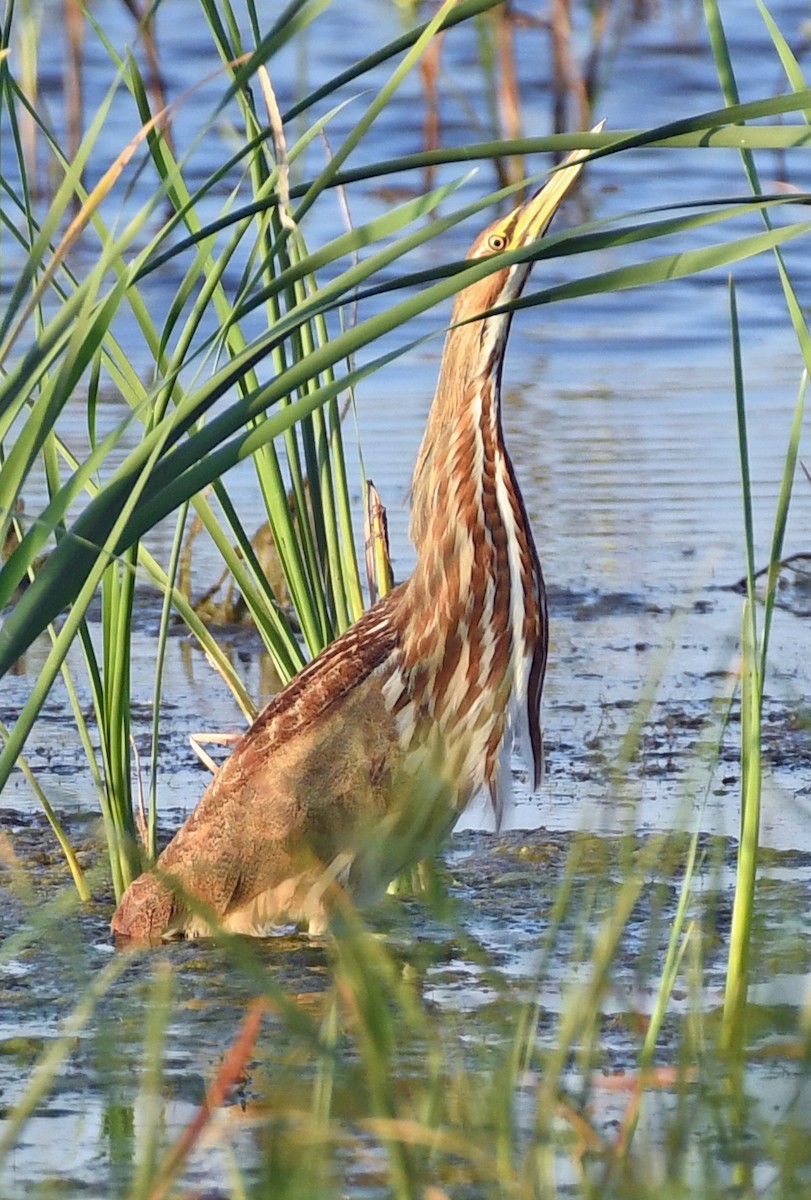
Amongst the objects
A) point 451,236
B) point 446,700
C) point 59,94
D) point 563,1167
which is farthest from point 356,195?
point 563,1167

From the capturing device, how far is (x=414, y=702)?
3264 millimetres

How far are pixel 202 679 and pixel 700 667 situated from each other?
3.24 feet

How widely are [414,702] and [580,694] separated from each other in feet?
3.65

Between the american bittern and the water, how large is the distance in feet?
0.47

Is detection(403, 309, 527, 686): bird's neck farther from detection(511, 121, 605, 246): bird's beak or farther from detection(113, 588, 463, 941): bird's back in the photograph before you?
detection(511, 121, 605, 246): bird's beak

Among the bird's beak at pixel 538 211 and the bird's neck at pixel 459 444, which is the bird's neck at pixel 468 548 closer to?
the bird's neck at pixel 459 444

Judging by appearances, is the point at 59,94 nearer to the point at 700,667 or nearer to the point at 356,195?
the point at 356,195

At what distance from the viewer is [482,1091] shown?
185cm

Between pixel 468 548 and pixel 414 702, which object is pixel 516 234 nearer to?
pixel 468 548

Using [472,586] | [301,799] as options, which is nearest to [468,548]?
[472,586]

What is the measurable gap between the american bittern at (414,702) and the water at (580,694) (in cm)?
14

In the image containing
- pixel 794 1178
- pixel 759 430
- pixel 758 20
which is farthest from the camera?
pixel 758 20

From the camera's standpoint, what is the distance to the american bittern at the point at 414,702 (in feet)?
10.5

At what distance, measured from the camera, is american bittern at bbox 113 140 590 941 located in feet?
10.5
